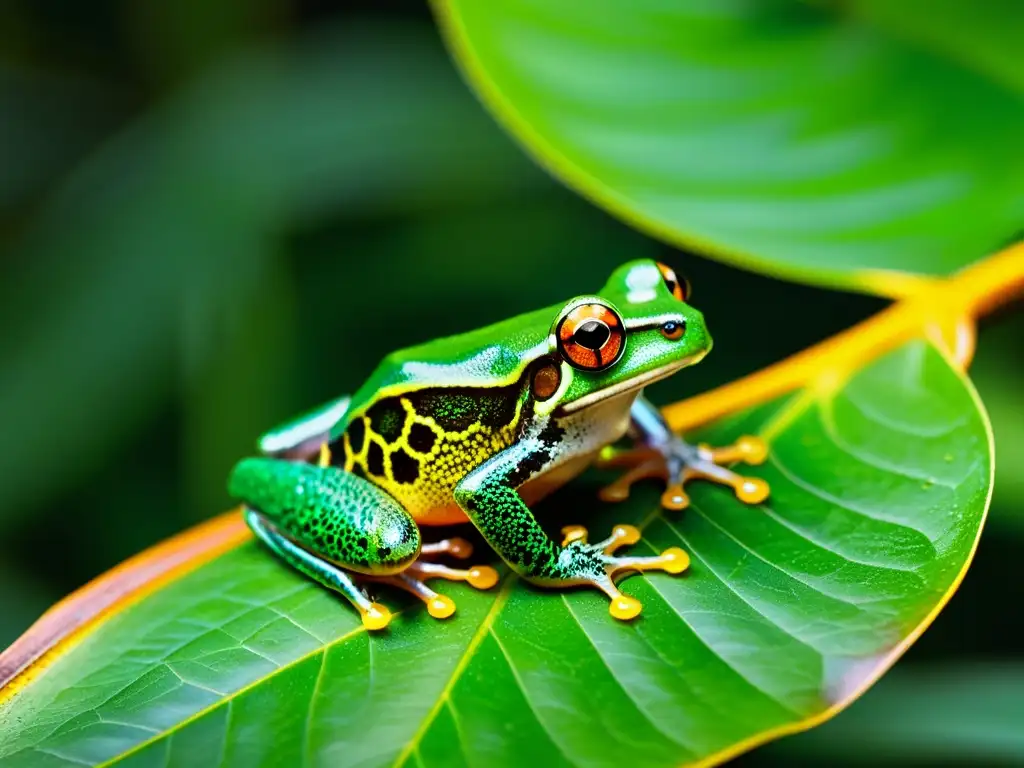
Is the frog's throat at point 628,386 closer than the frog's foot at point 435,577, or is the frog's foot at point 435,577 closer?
the frog's foot at point 435,577

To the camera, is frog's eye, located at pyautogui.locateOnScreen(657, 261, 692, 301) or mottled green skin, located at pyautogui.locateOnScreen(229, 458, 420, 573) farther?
frog's eye, located at pyautogui.locateOnScreen(657, 261, 692, 301)

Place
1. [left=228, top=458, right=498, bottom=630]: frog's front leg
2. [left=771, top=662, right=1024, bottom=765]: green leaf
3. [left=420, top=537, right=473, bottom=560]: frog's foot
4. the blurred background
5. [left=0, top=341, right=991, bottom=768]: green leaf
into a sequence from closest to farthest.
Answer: [left=0, top=341, right=991, bottom=768]: green leaf → [left=228, top=458, right=498, bottom=630]: frog's front leg → [left=420, top=537, right=473, bottom=560]: frog's foot → [left=771, top=662, right=1024, bottom=765]: green leaf → the blurred background

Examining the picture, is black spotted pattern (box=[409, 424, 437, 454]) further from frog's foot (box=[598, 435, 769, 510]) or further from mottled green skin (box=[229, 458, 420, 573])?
frog's foot (box=[598, 435, 769, 510])

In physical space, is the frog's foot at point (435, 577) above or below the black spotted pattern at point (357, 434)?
below

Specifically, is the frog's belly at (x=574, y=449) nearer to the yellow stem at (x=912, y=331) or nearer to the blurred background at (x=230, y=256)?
the yellow stem at (x=912, y=331)

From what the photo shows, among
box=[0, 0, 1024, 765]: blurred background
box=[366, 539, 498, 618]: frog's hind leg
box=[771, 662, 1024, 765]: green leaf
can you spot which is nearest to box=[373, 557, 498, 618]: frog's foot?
box=[366, 539, 498, 618]: frog's hind leg

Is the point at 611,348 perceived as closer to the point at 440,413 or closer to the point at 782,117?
the point at 440,413

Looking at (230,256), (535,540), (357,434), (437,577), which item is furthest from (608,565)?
(230,256)

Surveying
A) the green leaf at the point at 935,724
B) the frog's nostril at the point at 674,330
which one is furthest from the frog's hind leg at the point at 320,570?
the green leaf at the point at 935,724
